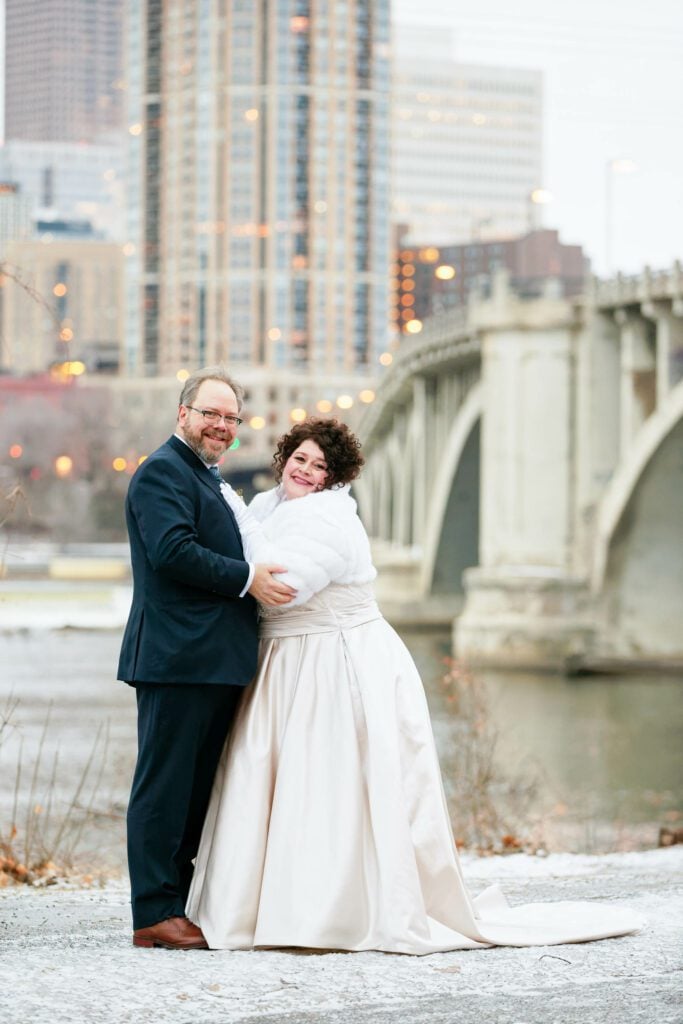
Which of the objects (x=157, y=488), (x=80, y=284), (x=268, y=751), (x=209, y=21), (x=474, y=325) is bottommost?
(x=268, y=751)

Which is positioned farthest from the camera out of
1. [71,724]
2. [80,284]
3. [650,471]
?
[80,284]

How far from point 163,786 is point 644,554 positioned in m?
Answer: 27.8

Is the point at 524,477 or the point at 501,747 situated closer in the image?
the point at 501,747

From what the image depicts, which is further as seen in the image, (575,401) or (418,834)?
(575,401)

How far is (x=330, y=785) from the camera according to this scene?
Result: 580 centimetres

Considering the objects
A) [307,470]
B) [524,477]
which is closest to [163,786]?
[307,470]

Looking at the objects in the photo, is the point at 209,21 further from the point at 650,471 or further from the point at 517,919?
the point at 517,919

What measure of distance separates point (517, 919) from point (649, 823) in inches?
454

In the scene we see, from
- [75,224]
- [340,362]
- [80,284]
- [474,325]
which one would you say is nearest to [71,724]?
[474,325]

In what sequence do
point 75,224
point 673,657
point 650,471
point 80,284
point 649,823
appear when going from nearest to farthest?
point 649,823 → point 650,471 → point 673,657 → point 80,284 → point 75,224

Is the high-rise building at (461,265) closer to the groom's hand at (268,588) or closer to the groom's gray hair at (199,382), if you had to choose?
the groom's gray hair at (199,382)

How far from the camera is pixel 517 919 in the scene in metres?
6.04

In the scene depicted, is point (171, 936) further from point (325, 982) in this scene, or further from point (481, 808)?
point (481, 808)

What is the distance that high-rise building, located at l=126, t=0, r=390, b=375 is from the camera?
443 ft
